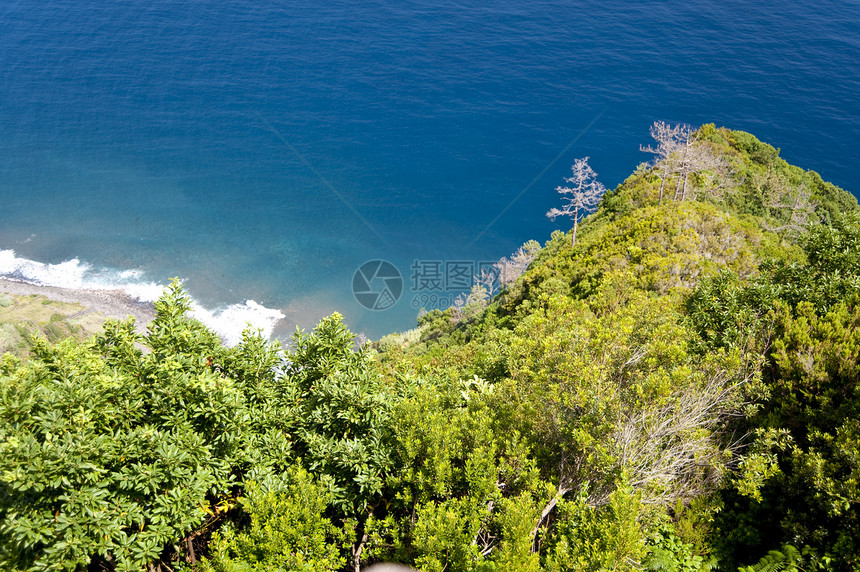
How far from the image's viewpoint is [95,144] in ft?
270

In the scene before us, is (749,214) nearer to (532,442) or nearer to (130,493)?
(532,442)

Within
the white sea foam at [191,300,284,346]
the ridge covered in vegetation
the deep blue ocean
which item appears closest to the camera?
the ridge covered in vegetation

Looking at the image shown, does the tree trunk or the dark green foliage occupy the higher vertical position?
the dark green foliage

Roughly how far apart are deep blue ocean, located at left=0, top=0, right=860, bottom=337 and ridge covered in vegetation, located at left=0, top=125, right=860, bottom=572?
45787mm

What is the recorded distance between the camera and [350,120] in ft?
277

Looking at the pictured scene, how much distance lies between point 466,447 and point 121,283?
62811mm

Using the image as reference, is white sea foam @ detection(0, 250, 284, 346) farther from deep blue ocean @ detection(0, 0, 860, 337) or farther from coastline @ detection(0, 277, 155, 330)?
coastline @ detection(0, 277, 155, 330)

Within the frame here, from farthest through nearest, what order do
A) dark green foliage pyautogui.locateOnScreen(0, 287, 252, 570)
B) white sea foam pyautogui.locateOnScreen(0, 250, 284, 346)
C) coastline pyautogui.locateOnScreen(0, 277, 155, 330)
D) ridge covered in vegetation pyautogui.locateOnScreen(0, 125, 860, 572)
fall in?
white sea foam pyautogui.locateOnScreen(0, 250, 284, 346), coastline pyautogui.locateOnScreen(0, 277, 155, 330), ridge covered in vegetation pyautogui.locateOnScreen(0, 125, 860, 572), dark green foliage pyautogui.locateOnScreen(0, 287, 252, 570)

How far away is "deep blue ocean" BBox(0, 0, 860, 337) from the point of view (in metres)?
68.3

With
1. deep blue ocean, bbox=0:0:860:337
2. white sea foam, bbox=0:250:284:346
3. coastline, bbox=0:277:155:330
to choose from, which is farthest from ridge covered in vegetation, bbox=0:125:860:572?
coastline, bbox=0:277:155:330

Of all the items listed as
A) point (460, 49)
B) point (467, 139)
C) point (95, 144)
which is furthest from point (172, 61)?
point (467, 139)

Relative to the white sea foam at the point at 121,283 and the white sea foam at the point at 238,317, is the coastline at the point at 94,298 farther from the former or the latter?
the white sea foam at the point at 238,317

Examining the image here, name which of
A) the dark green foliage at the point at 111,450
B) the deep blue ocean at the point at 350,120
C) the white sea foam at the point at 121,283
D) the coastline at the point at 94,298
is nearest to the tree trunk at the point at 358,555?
the dark green foliage at the point at 111,450

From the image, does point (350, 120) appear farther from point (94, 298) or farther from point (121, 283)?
point (94, 298)
